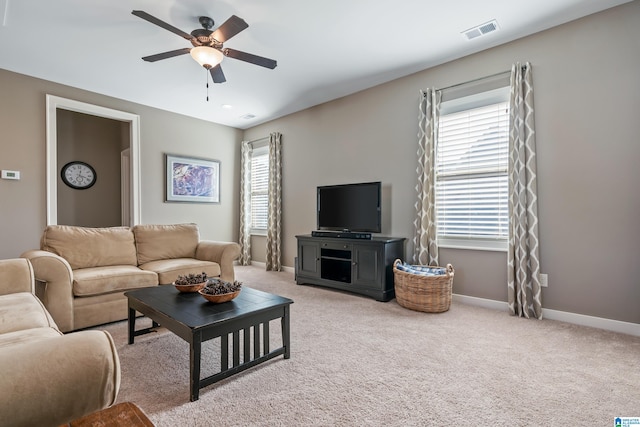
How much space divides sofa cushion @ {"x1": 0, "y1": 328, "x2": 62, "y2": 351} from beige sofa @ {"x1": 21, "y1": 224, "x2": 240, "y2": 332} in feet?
3.96

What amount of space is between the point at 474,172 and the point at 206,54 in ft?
9.38

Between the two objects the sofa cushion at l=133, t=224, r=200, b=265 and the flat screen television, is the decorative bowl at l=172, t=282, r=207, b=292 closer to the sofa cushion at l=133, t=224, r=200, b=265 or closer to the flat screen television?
the sofa cushion at l=133, t=224, r=200, b=265

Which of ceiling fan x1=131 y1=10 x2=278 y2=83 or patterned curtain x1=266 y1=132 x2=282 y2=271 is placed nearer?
ceiling fan x1=131 y1=10 x2=278 y2=83

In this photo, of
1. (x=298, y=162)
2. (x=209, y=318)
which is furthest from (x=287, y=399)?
(x=298, y=162)

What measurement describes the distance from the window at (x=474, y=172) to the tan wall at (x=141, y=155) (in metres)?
3.99

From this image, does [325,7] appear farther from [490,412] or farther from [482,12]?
[490,412]

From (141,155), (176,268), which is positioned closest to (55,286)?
(176,268)

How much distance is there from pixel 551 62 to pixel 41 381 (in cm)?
394

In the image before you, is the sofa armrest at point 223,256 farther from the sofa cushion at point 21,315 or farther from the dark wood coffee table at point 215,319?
the sofa cushion at point 21,315

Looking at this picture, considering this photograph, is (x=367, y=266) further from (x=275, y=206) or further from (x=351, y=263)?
(x=275, y=206)

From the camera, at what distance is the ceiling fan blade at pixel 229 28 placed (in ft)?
7.57

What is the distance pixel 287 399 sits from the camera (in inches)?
65.6

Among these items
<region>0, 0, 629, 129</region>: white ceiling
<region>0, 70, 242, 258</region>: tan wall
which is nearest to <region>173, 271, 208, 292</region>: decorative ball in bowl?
<region>0, 0, 629, 129</region>: white ceiling

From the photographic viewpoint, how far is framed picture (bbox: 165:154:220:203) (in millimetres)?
5223
